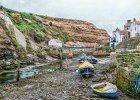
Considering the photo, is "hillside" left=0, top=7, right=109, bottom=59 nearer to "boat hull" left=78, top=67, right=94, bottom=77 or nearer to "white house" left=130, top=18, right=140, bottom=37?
"boat hull" left=78, top=67, right=94, bottom=77

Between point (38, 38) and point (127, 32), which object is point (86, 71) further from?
point (38, 38)

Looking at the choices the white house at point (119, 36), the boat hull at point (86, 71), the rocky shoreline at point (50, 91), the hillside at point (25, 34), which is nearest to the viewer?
the rocky shoreline at point (50, 91)

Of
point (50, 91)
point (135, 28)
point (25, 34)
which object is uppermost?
point (135, 28)

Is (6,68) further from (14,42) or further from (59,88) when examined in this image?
(59,88)

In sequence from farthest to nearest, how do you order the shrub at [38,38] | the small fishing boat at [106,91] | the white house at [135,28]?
the shrub at [38,38] < the white house at [135,28] < the small fishing boat at [106,91]

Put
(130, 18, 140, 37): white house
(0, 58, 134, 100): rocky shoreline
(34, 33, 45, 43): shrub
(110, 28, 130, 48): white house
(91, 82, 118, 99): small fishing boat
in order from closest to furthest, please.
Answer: (91, 82, 118, 99): small fishing boat → (0, 58, 134, 100): rocky shoreline → (130, 18, 140, 37): white house → (110, 28, 130, 48): white house → (34, 33, 45, 43): shrub

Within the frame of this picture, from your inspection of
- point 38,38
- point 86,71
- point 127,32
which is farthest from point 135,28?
point 86,71

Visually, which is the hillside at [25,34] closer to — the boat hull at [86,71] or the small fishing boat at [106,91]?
the boat hull at [86,71]

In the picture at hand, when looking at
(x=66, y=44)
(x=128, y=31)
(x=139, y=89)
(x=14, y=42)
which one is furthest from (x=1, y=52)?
(x=66, y=44)

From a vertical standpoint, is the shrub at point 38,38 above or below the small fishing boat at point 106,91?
above

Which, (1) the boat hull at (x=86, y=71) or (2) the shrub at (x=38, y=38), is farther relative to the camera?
(2) the shrub at (x=38, y=38)

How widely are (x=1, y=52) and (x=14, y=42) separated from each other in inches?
511

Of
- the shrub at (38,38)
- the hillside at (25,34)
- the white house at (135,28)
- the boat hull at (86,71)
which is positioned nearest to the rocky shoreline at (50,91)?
the boat hull at (86,71)

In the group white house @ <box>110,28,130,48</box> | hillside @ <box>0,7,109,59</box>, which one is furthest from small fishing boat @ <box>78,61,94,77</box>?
white house @ <box>110,28,130,48</box>
